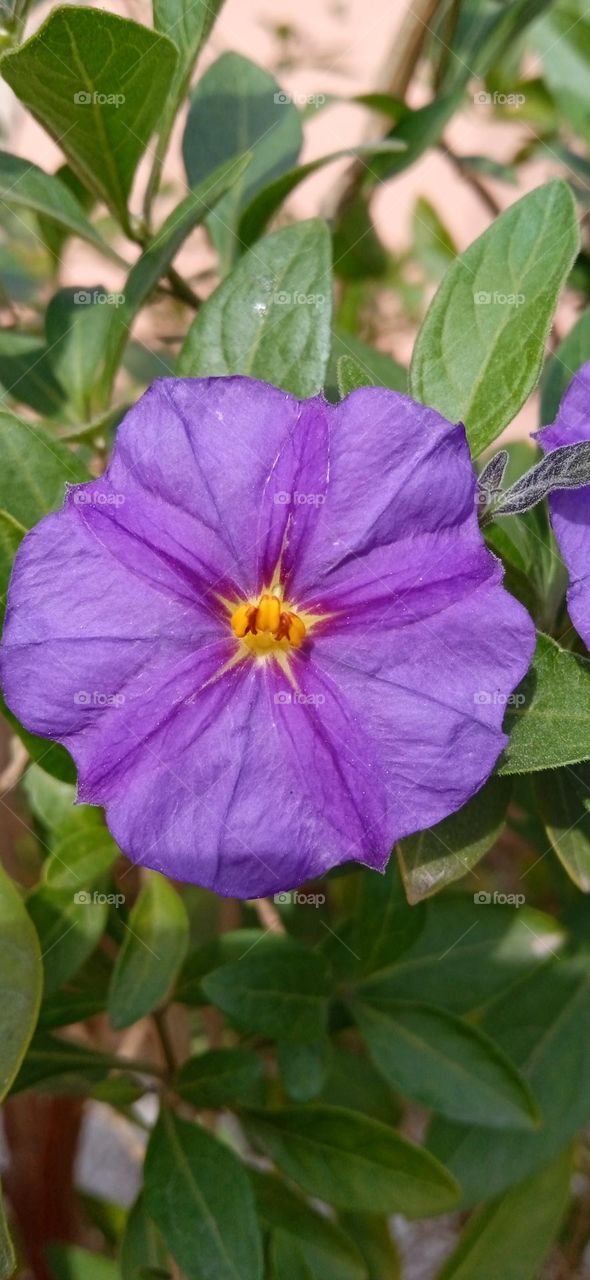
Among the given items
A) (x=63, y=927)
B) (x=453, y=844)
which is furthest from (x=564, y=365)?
(x=63, y=927)

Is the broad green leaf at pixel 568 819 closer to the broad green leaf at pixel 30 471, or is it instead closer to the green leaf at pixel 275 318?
the green leaf at pixel 275 318

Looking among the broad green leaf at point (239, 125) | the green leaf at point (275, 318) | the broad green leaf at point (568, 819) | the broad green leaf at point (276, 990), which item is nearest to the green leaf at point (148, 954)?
the broad green leaf at point (276, 990)

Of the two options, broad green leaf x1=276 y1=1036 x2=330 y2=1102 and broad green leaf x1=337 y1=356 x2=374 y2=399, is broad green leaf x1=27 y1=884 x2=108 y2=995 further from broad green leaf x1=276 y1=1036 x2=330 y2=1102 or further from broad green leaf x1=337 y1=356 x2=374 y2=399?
broad green leaf x1=337 y1=356 x2=374 y2=399

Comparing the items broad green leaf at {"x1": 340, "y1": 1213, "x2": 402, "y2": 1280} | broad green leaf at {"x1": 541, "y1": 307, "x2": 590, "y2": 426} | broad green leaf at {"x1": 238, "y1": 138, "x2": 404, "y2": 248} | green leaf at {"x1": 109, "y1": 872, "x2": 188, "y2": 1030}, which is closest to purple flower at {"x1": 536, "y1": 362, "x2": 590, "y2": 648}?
broad green leaf at {"x1": 541, "y1": 307, "x2": 590, "y2": 426}

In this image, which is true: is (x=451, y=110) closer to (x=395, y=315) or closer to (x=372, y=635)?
(x=372, y=635)

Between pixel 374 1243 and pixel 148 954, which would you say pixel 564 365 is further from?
pixel 374 1243

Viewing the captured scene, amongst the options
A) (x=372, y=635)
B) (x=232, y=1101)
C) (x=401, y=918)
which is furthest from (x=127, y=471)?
(x=232, y=1101)

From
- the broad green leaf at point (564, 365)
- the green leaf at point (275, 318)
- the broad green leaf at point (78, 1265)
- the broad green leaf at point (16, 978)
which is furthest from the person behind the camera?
the broad green leaf at point (78, 1265)
